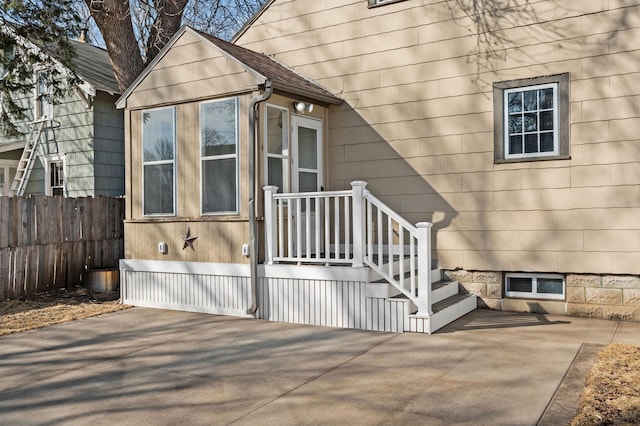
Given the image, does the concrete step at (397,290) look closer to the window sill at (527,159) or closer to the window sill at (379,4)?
the window sill at (527,159)

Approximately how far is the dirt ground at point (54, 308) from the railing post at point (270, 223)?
2483mm

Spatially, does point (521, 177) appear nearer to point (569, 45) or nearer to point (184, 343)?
point (569, 45)

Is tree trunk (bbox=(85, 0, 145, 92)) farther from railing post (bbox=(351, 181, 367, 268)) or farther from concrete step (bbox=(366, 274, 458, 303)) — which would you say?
concrete step (bbox=(366, 274, 458, 303))

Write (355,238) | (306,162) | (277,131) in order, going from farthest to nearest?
1. (306,162)
2. (277,131)
3. (355,238)

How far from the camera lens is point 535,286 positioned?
6902 millimetres

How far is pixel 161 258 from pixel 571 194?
17.6 ft

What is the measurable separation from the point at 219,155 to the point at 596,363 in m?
4.83

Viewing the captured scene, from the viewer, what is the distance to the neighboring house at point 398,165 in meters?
6.30

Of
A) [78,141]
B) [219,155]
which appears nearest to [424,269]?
[219,155]

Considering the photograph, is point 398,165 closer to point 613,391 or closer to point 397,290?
point 397,290

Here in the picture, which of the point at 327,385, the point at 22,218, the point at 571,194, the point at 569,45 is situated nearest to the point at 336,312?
the point at 327,385

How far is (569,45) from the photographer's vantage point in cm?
656

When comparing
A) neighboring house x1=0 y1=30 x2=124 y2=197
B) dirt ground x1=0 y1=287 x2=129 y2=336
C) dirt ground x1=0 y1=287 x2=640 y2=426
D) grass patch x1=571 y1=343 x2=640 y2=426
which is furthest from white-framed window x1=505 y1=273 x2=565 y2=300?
neighboring house x1=0 y1=30 x2=124 y2=197

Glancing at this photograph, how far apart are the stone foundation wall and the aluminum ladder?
33.2ft
